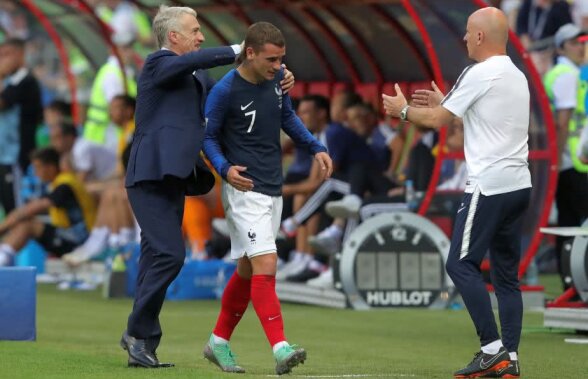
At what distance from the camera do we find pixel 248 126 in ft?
30.1

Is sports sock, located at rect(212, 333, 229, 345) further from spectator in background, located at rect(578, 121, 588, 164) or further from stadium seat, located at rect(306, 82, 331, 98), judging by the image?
stadium seat, located at rect(306, 82, 331, 98)

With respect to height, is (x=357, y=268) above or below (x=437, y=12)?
below

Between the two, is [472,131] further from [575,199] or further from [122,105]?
[122,105]

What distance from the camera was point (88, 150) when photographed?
802 inches

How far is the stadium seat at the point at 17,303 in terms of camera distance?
1096 cm

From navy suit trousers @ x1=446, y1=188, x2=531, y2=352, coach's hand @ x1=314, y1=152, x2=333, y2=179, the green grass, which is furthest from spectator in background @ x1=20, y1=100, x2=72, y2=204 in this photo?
navy suit trousers @ x1=446, y1=188, x2=531, y2=352

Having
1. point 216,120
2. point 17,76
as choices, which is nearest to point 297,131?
point 216,120

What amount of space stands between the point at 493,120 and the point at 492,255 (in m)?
0.81

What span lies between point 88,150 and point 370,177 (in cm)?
503

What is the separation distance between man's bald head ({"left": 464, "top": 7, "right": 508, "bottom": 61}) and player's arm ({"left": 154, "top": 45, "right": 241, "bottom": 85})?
133 centimetres

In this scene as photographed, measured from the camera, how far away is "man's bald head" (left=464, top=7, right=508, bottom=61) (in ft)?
28.8

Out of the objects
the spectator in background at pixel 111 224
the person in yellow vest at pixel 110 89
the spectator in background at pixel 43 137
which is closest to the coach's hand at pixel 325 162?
the spectator in background at pixel 111 224

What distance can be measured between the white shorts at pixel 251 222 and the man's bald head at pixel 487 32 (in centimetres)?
147

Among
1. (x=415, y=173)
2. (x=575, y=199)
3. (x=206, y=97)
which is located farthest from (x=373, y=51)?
(x=206, y=97)
